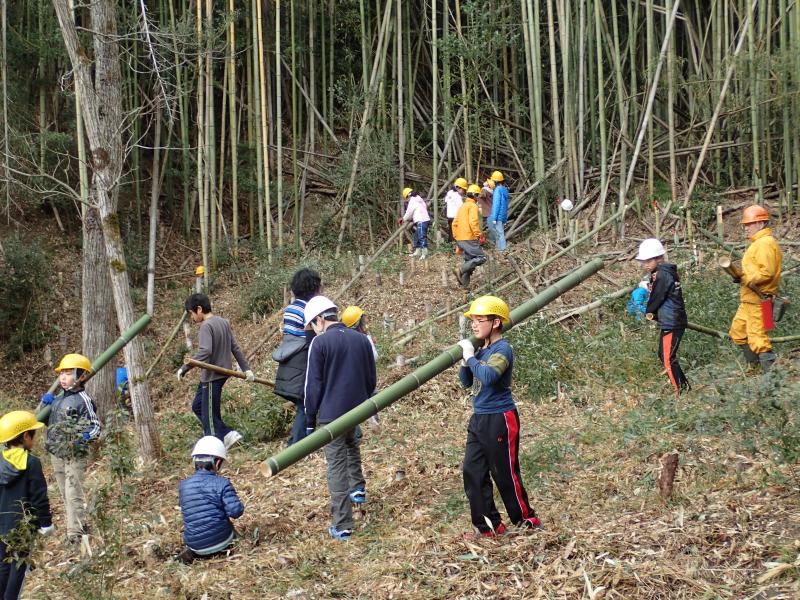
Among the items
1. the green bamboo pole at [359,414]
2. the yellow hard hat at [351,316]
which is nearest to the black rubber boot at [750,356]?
the green bamboo pole at [359,414]

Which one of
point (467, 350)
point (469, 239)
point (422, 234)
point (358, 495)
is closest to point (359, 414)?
point (467, 350)

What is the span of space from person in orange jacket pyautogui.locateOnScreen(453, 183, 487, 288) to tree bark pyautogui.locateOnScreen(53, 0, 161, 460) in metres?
5.03

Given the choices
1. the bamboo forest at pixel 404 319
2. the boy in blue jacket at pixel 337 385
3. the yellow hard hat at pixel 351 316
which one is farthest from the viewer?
the yellow hard hat at pixel 351 316

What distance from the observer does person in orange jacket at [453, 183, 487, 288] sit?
36.4 feet

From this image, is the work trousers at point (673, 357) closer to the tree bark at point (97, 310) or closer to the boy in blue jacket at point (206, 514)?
the boy in blue jacket at point (206, 514)

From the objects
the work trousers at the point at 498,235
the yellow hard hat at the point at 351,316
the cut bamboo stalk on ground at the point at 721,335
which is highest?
the yellow hard hat at the point at 351,316

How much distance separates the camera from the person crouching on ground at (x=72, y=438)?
499 centimetres

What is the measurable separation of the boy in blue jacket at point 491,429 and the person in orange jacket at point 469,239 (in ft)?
22.5

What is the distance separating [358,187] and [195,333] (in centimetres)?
422

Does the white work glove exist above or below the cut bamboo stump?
above

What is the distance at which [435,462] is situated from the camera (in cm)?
599

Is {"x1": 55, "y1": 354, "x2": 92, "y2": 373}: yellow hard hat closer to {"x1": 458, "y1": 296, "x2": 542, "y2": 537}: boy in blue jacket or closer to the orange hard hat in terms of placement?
{"x1": 458, "y1": 296, "x2": 542, "y2": 537}: boy in blue jacket

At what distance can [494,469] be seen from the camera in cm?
419

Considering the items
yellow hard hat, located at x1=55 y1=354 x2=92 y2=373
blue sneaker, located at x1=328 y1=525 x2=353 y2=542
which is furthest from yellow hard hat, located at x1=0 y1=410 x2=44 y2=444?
blue sneaker, located at x1=328 y1=525 x2=353 y2=542
